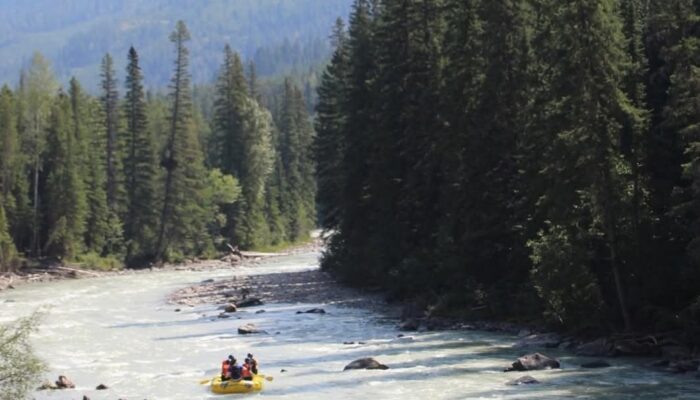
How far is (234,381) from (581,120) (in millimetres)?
16526

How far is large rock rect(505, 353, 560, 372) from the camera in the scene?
31750 millimetres

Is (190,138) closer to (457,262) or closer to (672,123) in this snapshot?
(457,262)

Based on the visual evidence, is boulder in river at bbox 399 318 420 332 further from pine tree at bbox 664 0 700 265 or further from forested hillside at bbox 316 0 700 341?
pine tree at bbox 664 0 700 265

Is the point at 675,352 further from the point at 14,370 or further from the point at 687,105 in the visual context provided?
the point at 14,370

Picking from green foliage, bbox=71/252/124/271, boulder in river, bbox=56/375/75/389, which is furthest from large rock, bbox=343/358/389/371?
green foliage, bbox=71/252/124/271

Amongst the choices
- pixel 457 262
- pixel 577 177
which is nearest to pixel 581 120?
pixel 577 177

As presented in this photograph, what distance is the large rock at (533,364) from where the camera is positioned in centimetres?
3175

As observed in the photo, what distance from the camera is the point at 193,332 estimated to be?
1795 inches

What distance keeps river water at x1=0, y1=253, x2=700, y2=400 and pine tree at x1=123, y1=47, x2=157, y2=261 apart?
36.4 metres

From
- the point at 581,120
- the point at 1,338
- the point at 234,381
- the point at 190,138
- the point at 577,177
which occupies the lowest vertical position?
the point at 234,381

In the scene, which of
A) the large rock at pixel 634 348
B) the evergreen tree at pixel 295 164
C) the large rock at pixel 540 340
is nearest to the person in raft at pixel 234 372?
the large rock at pixel 540 340

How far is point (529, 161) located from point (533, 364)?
12.3 metres

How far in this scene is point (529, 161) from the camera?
41.4m

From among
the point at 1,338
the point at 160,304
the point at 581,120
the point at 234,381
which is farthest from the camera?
the point at 160,304
